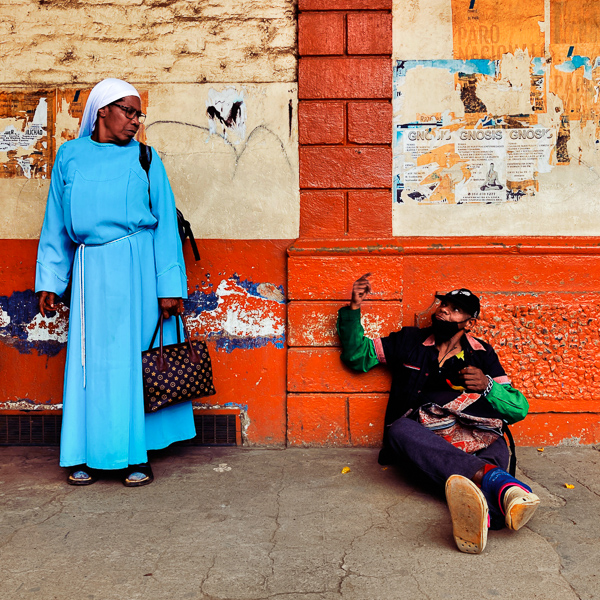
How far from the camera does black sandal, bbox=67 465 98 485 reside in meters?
3.37

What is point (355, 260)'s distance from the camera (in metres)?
3.88

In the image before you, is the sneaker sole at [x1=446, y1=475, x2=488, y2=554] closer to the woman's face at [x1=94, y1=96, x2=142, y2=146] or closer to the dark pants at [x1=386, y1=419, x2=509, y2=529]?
the dark pants at [x1=386, y1=419, x2=509, y2=529]

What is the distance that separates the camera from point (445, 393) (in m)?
3.36

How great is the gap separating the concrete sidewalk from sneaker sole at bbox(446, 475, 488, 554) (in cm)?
7

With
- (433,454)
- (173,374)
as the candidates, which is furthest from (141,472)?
(433,454)

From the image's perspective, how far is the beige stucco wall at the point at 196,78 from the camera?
12.9ft

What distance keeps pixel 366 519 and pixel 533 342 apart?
1.68 metres

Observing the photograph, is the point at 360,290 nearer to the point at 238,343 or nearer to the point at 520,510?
the point at 238,343

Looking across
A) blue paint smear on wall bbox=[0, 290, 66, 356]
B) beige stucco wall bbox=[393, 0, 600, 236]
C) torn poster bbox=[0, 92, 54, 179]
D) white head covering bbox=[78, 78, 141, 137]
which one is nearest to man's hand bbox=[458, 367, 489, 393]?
beige stucco wall bbox=[393, 0, 600, 236]

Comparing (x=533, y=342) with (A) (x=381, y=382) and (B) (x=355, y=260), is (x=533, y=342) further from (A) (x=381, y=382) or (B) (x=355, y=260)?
(B) (x=355, y=260)

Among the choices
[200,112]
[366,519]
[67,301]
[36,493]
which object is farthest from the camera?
[200,112]

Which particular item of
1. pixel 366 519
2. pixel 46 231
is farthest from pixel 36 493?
pixel 366 519

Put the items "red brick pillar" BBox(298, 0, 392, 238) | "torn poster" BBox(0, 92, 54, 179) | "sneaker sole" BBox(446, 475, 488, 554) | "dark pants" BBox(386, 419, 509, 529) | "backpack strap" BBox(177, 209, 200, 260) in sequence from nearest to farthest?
1. "sneaker sole" BBox(446, 475, 488, 554)
2. "dark pants" BBox(386, 419, 509, 529)
3. "backpack strap" BBox(177, 209, 200, 260)
4. "red brick pillar" BBox(298, 0, 392, 238)
5. "torn poster" BBox(0, 92, 54, 179)

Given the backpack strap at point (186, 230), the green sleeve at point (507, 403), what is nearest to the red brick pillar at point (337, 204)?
the backpack strap at point (186, 230)
